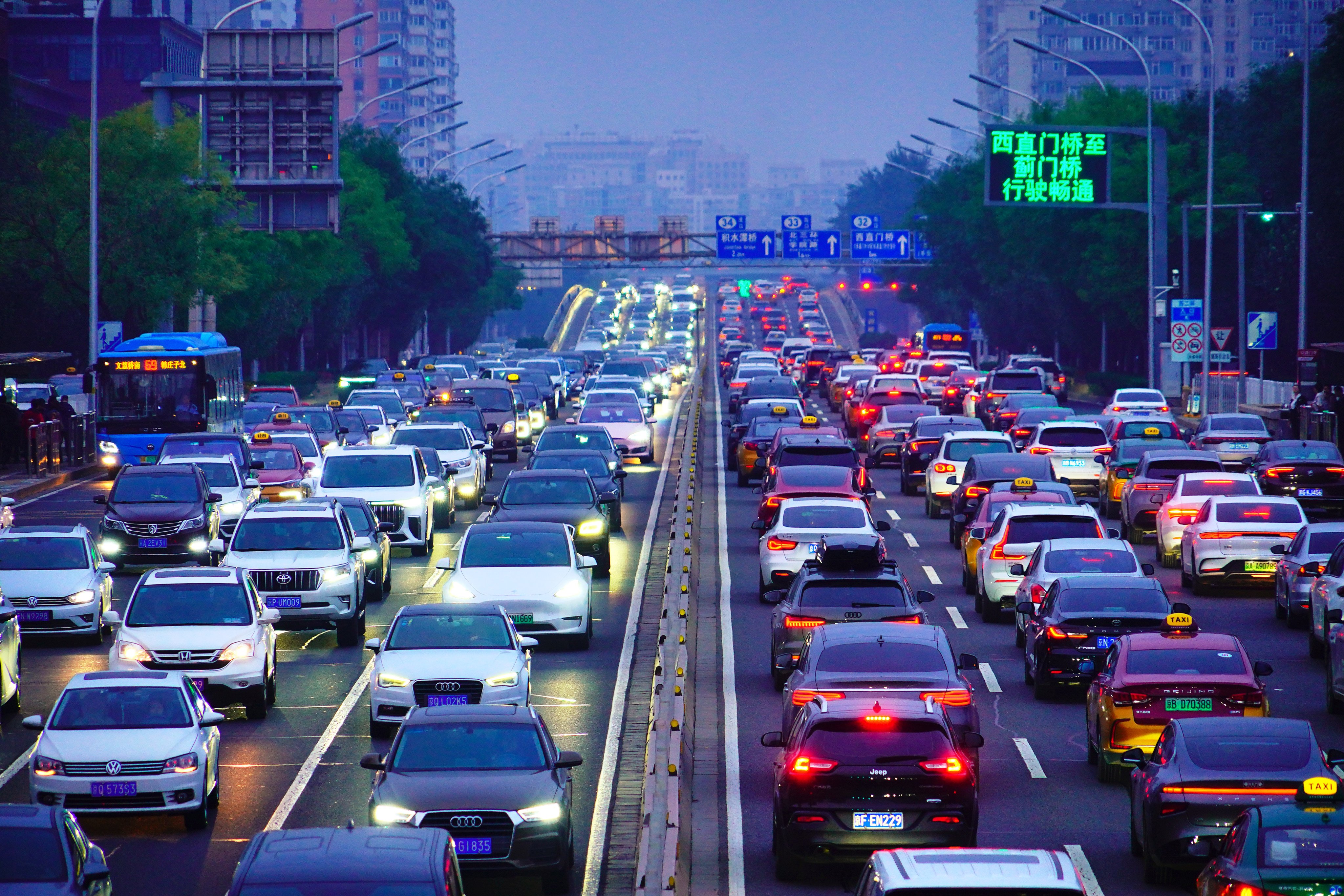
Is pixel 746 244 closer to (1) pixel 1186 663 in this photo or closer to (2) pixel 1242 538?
(2) pixel 1242 538

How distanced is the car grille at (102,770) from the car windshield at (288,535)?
10367mm

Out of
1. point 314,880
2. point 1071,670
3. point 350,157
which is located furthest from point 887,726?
point 350,157

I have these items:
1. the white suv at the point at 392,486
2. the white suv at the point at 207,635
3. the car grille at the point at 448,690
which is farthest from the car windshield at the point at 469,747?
the white suv at the point at 392,486

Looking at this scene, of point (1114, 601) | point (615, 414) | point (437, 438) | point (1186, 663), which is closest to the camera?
point (1186, 663)

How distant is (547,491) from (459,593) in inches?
314

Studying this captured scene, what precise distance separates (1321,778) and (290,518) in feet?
55.2

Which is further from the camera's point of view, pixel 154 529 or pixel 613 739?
pixel 154 529

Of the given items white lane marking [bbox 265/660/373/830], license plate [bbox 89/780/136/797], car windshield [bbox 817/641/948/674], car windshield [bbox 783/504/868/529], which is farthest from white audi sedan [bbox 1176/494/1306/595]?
license plate [bbox 89/780/136/797]

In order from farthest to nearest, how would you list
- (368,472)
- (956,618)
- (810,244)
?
(810,244) → (368,472) → (956,618)

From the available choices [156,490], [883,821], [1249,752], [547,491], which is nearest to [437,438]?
[156,490]

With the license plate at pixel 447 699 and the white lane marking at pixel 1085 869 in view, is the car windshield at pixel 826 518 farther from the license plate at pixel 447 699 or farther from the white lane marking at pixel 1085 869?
the white lane marking at pixel 1085 869

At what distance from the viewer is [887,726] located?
14.8 meters

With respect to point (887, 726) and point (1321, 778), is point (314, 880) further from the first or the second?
point (1321, 778)

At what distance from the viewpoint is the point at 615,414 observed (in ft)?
178
